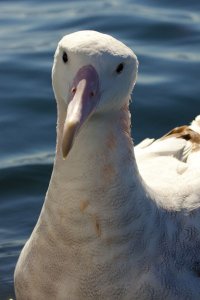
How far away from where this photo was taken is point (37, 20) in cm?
1109

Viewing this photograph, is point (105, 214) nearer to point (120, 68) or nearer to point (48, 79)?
point (120, 68)

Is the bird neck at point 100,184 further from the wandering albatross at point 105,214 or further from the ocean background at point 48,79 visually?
the ocean background at point 48,79

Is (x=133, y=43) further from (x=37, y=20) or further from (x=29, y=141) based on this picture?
(x=29, y=141)

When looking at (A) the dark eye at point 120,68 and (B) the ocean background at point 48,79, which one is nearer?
(A) the dark eye at point 120,68

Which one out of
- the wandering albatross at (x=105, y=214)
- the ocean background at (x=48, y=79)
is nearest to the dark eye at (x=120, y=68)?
the wandering albatross at (x=105, y=214)

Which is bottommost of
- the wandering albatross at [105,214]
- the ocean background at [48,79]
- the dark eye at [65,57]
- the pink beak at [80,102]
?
the ocean background at [48,79]

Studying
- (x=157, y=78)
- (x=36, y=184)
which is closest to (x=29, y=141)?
(x=36, y=184)

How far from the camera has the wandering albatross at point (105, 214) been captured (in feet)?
16.8

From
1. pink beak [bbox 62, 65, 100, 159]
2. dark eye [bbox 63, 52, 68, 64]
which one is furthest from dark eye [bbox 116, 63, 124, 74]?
dark eye [bbox 63, 52, 68, 64]

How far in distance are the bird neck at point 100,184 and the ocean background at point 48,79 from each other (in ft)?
4.42

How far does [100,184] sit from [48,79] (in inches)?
170

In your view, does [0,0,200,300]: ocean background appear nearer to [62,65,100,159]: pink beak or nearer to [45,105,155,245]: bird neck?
[45,105,155,245]: bird neck

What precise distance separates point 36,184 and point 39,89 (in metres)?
1.59

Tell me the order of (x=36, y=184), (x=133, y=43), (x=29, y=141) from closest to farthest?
(x=36, y=184)
(x=29, y=141)
(x=133, y=43)
